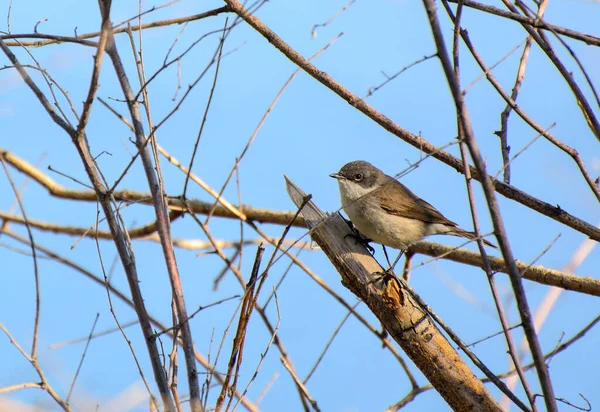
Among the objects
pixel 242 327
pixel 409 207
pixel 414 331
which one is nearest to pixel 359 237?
pixel 409 207

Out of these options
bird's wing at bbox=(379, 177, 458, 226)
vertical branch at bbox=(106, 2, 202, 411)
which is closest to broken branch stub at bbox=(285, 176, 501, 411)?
vertical branch at bbox=(106, 2, 202, 411)

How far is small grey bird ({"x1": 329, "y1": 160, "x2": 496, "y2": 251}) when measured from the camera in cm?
515

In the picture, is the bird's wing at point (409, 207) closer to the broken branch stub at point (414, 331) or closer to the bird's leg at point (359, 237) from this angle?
the bird's leg at point (359, 237)

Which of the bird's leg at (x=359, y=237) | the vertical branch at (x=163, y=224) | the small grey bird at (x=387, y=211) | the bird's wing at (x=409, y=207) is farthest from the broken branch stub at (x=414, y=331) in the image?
the bird's wing at (x=409, y=207)

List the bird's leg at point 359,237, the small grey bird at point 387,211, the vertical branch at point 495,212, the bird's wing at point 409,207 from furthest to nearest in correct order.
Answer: the bird's wing at point 409,207, the small grey bird at point 387,211, the bird's leg at point 359,237, the vertical branch at point 495,212

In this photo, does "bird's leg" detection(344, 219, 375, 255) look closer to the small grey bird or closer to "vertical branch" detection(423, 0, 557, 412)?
the small grey bird

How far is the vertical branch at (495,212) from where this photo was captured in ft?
7.25

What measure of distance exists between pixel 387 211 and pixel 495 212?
10.1ft

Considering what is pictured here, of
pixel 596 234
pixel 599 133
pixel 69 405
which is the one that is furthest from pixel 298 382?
pixel 599 133

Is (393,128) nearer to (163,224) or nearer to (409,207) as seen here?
(163,224)

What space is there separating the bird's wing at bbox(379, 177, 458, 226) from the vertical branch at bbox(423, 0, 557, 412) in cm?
304

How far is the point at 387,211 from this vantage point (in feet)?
17.8

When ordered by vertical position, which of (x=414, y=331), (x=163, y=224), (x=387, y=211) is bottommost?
(x=414, y=331)

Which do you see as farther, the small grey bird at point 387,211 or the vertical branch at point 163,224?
the small grey bird at point 387,211
